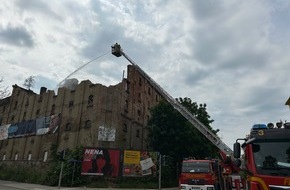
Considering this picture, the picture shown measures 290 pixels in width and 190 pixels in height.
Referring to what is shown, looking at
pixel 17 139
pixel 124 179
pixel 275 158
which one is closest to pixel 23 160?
pixel 17 139

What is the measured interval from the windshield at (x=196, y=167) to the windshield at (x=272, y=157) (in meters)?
Result: 10.2

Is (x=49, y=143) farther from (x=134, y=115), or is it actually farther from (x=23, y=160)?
(x=134, y=115)

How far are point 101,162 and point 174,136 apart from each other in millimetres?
8455

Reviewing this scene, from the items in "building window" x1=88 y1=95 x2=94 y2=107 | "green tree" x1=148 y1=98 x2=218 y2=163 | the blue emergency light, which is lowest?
the blue emergency light

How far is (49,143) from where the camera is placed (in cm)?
3638

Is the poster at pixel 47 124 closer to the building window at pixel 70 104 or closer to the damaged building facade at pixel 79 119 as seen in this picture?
the damaged building facade at pixel 79 119

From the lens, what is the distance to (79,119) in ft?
112

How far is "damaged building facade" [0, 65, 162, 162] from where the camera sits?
32.5 metres

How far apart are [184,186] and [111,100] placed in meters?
17.9

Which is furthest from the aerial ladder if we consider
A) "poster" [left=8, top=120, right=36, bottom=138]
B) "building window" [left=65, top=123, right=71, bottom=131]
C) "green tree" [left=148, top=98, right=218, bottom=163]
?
"poster" [left=8, top=120, right=36, bottom=138]

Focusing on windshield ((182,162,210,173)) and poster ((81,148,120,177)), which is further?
poster ((81,148,120,177))

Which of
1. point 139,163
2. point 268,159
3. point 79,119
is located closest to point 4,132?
point 79,119

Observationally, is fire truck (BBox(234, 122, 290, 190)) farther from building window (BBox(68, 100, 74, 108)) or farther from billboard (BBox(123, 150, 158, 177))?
building window (BBox(68, 100, 74, 108))

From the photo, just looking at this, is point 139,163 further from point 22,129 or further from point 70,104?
point 22,129
